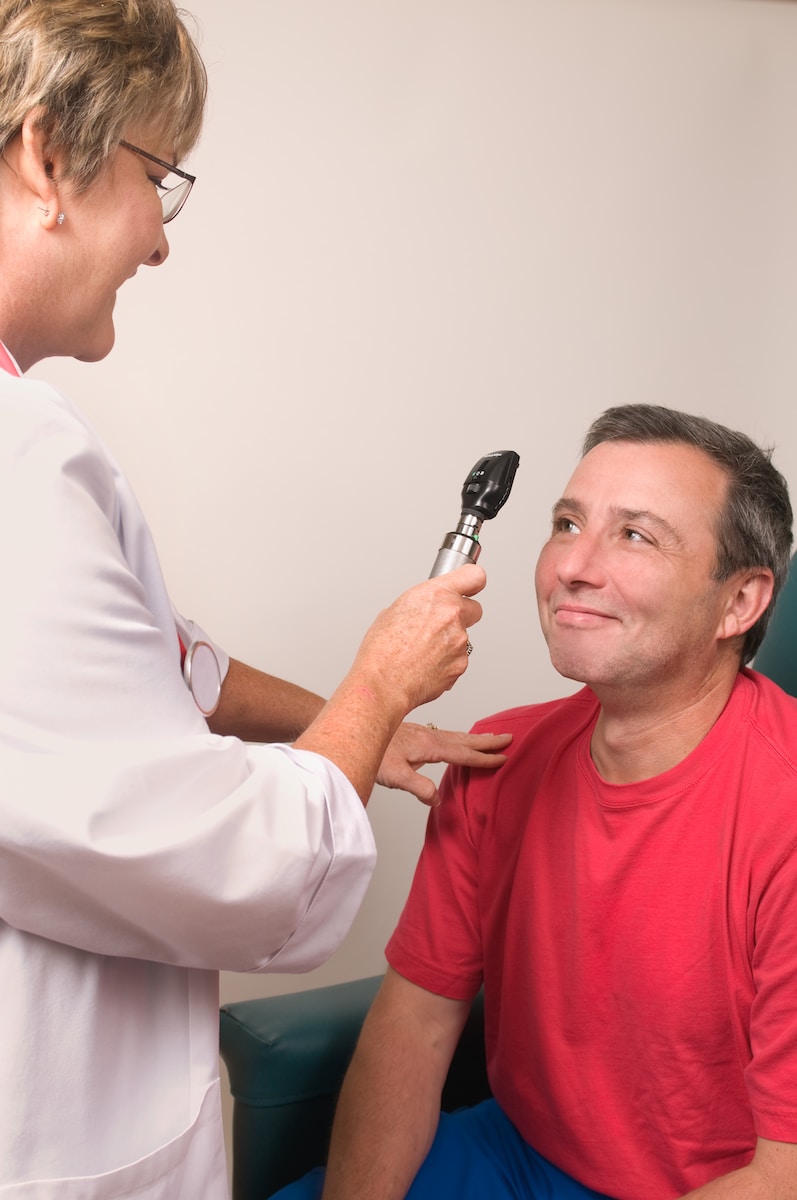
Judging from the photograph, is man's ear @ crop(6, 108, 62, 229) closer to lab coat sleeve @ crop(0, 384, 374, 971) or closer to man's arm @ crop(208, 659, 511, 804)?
lab coat sleeve @ crop(0, 384, 374, 971)

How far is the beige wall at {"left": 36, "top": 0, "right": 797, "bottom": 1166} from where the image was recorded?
2.30 m

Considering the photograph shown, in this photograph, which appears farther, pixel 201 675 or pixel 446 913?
pixel 446 913

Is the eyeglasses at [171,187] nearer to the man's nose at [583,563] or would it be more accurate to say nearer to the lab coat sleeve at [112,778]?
the lab coat sleeve at [112,778]

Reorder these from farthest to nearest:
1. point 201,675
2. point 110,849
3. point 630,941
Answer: point 630,941 < point 201,675 < point 110,849

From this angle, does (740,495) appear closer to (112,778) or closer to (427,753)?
(427,753)

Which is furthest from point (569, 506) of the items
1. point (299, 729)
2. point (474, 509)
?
point (299, 729)

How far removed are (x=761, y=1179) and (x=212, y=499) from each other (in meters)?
1.57

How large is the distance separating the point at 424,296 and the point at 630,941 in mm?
1451

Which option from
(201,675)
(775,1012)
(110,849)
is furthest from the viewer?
(775,1012)

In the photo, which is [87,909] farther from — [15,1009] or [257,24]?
[257,24]

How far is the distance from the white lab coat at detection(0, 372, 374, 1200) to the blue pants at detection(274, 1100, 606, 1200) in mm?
533

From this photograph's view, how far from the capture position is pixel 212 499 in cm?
233

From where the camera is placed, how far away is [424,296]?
2.40 metres

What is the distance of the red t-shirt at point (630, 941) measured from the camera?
133 cm
